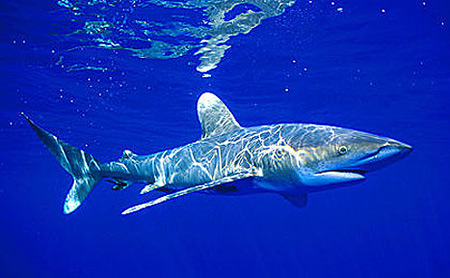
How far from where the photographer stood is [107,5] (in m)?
10.4

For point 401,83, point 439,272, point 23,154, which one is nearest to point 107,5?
point 401,83

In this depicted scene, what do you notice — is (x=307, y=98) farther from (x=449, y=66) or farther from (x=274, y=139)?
(x=274, y=139)

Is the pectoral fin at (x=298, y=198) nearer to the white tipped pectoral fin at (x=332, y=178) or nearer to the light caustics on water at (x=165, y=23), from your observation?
the white tipped pectoral fin at (x=332, y=178)

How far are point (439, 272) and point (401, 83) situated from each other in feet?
99.3

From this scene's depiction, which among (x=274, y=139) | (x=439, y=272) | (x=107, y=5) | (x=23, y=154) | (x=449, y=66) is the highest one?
(x=23, y=154)

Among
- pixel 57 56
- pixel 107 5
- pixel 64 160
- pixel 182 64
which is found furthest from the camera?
pixel 182 64

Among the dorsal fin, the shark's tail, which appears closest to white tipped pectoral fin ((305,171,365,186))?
the dorsal fin

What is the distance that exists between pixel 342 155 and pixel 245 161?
5.87 ft

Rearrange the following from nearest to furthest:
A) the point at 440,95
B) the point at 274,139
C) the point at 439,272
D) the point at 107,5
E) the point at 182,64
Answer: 1. the point at 274,139
2. the point at 107,5
3. the point at 182,64
4. the point at 440,95
5. the point at 439,272

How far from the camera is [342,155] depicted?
4145 mm

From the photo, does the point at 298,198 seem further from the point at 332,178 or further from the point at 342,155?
the point at 342,155

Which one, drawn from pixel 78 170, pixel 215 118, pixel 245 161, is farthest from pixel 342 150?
pixel 78 170

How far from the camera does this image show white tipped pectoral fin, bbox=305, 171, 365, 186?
4.05 m

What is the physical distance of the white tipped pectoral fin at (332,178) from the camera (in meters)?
4.05
